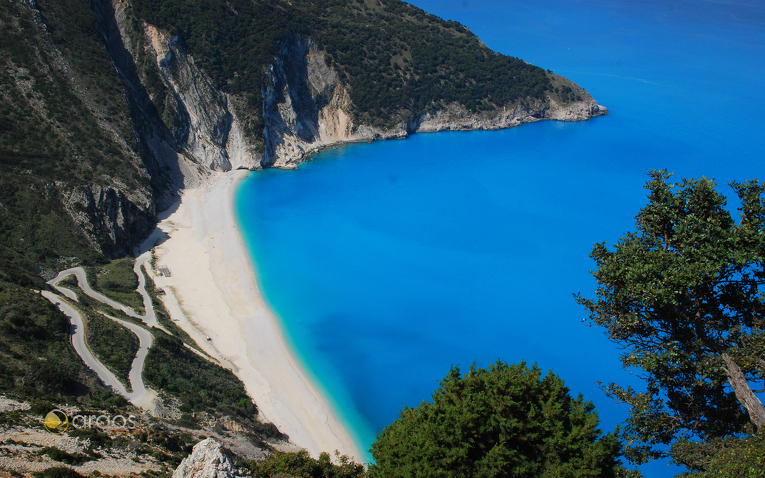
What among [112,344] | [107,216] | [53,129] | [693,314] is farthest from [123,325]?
[693,314]

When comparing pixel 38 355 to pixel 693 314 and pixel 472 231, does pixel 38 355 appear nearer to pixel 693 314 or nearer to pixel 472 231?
pixel 693 314

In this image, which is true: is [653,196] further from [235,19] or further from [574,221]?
Result: [235,19]

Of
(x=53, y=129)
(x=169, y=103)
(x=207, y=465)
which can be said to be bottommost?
(x=207, y=465)

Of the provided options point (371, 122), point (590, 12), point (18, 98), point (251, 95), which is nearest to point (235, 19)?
point (251, 95)

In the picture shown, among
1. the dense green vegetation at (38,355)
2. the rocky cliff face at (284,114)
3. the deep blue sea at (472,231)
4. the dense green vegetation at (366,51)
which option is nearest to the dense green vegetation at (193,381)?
the dense green vegetation at (38,355)

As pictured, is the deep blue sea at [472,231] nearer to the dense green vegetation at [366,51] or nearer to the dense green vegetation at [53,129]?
the dense green vegetation at [366,51]

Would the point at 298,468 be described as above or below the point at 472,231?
below
